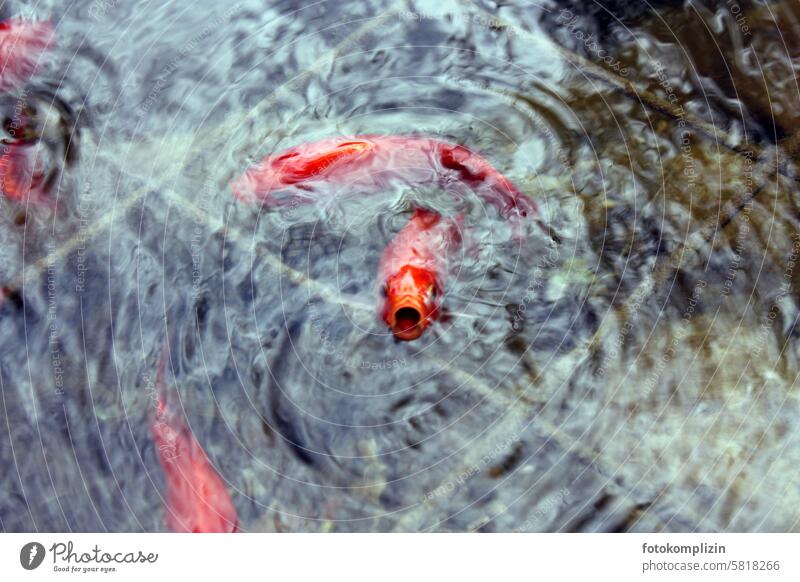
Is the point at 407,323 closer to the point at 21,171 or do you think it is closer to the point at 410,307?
the point at 410,307

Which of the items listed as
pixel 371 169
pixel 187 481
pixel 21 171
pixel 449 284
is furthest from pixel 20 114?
pixel 449 284

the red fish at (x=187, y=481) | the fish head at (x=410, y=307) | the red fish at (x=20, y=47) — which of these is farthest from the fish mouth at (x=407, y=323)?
the red fish at (x=20, y=47)

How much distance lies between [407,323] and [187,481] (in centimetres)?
62

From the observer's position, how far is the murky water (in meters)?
1.81

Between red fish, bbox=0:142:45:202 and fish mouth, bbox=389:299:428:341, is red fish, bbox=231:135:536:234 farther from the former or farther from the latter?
red fish, bbox=0:142:45:202

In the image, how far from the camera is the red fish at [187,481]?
1798 mm

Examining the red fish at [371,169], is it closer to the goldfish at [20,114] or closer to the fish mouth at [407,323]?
the fish mouth at [407,323]

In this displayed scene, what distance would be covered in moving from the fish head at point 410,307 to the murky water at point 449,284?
0.12 feet

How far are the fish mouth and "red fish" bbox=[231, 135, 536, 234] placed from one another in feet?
1.01
